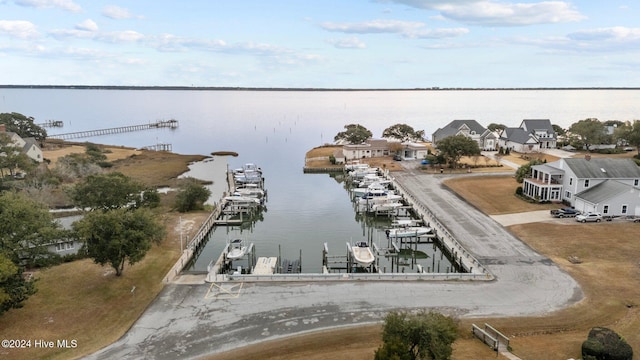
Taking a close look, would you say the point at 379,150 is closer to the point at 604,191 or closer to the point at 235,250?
the point at 604,191

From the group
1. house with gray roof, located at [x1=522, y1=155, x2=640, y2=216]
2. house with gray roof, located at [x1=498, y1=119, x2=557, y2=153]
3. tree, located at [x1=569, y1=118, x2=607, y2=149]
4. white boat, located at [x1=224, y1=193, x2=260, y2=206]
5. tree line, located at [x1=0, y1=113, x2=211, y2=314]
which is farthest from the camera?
house with gray roof, located at [x1=498, y1=119, x2=557, y2=153]

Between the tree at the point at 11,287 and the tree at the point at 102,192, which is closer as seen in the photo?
the tree at the point at 11,287

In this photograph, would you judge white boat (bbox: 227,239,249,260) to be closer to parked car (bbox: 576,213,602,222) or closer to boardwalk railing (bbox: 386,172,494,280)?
boardwalk railing (bbox: 386,172,494,280)

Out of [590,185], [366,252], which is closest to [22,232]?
[366,252]

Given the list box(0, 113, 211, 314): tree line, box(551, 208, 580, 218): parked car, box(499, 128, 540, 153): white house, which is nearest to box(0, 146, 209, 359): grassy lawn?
box(0, 113, 211, 314): tree line

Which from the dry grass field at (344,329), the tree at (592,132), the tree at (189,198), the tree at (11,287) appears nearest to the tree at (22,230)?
the dry grass field at (344,329)

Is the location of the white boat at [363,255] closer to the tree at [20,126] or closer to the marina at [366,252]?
the marina at [366,252]
